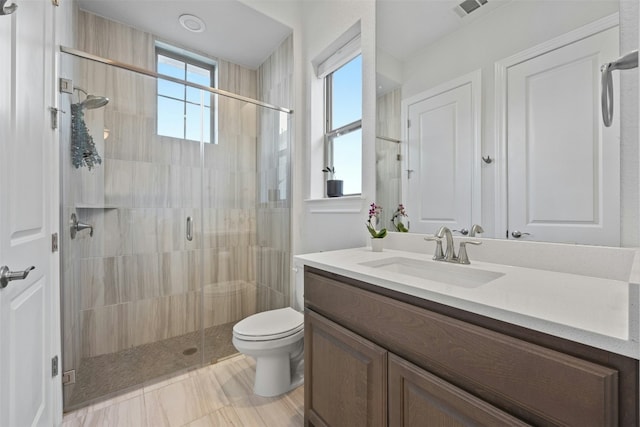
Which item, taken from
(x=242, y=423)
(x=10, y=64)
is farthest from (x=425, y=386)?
(x=10, y=64)

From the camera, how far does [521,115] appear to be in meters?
0.99

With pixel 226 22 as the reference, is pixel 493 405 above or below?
below

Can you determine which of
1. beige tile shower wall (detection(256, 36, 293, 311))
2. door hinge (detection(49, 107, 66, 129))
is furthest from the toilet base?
door hinge (detection(49, 107, 66, 129))

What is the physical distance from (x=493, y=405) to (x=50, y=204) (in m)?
1.86

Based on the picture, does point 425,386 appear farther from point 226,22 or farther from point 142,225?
point 226,22

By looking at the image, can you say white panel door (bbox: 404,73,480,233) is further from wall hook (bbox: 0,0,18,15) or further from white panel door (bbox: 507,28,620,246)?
wall hook (bbox: 0,0,18,15)

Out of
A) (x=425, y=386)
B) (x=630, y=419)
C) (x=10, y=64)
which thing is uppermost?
(x=10, y=64)

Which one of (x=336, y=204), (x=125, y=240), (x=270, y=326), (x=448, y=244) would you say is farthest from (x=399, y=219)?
(x=125, y=240)

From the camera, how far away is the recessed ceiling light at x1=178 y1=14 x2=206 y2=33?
2.06 meters

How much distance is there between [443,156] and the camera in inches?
49.9

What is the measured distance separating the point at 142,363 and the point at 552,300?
228cm

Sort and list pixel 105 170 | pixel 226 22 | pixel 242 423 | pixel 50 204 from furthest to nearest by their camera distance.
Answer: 1. pixel 226 22
2. pixel 105 170
3. pixel 242 423
4. pixel 50 204

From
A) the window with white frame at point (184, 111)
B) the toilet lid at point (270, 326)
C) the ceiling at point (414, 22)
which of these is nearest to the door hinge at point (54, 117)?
the window with white frame at point (184, 111)

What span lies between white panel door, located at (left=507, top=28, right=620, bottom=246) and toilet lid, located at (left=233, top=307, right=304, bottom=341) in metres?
1.26
